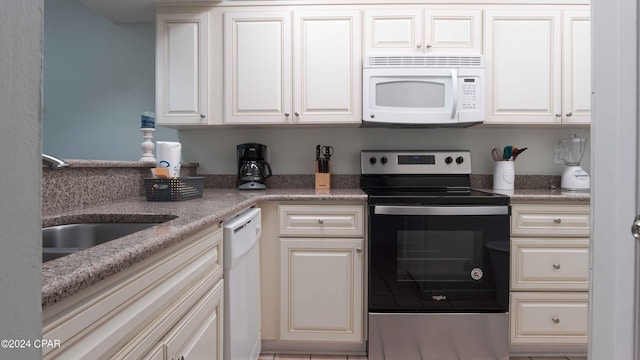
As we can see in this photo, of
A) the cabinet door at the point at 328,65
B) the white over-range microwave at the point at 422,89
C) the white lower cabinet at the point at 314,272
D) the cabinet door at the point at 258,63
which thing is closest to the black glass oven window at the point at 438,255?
the white lower cabinet at the point at 314,272

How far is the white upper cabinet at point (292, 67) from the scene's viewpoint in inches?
81.4

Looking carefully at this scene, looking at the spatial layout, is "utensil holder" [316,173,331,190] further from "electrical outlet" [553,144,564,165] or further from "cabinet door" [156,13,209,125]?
"electrical outlet" [553,144,564,165]

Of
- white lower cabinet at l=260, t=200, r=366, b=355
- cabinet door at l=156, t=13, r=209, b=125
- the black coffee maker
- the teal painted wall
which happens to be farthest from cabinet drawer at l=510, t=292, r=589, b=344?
the teal painted wall

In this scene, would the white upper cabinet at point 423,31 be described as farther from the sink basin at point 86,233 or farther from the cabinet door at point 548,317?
the sink basin at point 86,233

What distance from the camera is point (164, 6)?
6.84 feet

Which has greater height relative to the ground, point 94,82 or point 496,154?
point 94,82

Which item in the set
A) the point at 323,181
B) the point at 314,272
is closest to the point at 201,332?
the point at 314,272

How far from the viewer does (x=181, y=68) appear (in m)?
2.10

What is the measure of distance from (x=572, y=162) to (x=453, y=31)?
1.20m

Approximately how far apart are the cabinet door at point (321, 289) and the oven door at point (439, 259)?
117 millimetres

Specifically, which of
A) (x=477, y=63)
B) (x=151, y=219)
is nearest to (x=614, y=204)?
(x=151, y=219)

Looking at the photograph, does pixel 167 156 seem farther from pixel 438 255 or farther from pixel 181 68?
pixel 438 255

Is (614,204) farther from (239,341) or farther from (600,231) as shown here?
(239,341)

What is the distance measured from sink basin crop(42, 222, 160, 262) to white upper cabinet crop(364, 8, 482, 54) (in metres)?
1.65
